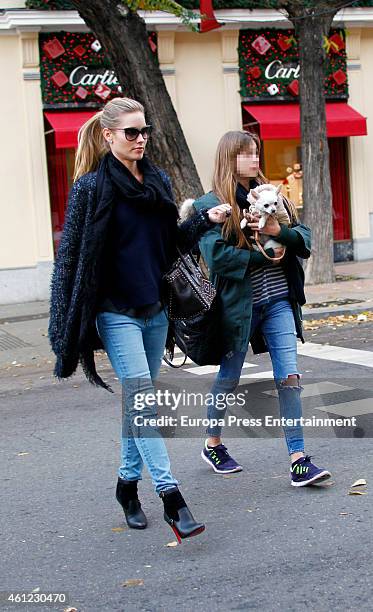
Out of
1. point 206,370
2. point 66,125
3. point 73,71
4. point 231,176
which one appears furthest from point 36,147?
point 231,176

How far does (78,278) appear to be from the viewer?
4332 millimetres

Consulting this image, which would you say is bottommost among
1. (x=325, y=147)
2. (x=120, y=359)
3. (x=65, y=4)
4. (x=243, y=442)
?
(x=243, y=442)

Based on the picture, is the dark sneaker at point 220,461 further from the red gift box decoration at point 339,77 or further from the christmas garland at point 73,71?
the red gift box decoration at point 339,77

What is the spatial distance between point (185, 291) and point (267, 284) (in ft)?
2.50

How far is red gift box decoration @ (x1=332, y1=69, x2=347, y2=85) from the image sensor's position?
18.9 meters

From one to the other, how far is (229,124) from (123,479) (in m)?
14.1

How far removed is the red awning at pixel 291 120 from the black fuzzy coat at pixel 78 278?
13.5m

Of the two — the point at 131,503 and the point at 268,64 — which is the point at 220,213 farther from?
the point at 268,64

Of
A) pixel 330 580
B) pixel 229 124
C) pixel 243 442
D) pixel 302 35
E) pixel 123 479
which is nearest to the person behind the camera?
pixel 330 580

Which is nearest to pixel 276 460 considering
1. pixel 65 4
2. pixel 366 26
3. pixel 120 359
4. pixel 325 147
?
pixel 120 359

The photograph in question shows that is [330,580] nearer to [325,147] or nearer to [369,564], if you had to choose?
[369,564]

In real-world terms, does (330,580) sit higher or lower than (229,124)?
lower

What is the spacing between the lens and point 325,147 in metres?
14.8

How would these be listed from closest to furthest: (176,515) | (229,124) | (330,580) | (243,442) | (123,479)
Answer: (330,580)
(176,515)
(123,479)
(243,442)
(229,124)
